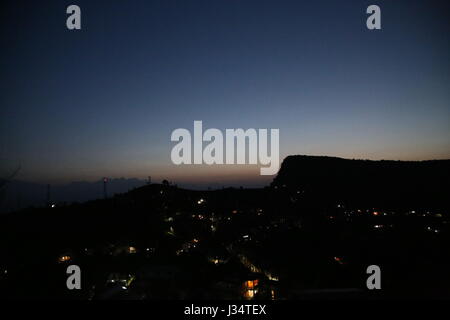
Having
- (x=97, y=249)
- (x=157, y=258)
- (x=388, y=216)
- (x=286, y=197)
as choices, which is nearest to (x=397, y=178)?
(x=388, y=216)

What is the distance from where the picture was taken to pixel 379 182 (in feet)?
82.8

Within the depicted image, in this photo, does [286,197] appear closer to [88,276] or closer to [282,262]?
[282,262]

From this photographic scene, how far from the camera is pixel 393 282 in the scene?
31.3ft

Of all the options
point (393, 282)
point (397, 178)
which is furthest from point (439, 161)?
point (393, 282)

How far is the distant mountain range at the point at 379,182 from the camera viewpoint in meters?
21.6

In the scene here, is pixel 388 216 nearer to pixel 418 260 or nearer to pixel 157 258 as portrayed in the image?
pixel 418 260

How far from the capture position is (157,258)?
505 inches

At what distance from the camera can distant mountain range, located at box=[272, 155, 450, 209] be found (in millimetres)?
21609
